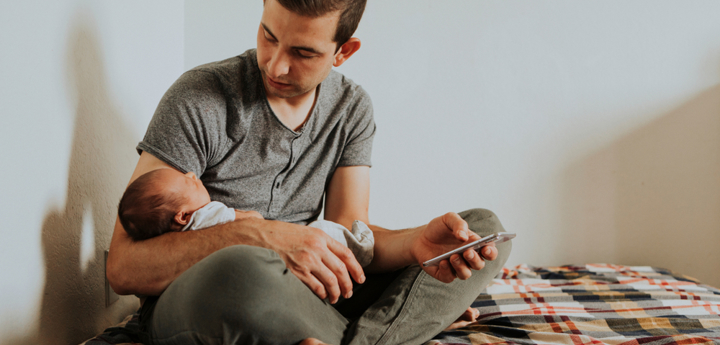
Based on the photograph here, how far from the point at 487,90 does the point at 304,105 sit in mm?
1006

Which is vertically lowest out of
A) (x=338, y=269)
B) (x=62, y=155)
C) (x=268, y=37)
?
(x=338, y=269)

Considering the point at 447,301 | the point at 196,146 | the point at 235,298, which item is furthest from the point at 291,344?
the point at 196,146

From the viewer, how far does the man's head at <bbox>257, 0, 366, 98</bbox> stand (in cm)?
100

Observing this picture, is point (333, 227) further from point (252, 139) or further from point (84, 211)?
point (84, 211)

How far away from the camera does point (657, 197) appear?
199 centimetres

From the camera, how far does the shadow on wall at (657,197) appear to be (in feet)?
6.47

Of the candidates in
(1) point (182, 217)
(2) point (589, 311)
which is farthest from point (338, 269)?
(2) point (589, 311)

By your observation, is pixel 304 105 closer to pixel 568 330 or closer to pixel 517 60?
pixel 568 330

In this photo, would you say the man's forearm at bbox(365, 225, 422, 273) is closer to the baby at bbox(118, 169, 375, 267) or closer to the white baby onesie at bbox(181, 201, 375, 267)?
the white baby onesie at bbox(181, 201, 375, 267)

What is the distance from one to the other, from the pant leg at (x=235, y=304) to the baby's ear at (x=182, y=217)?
0.22 m

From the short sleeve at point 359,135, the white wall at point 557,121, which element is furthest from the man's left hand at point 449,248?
the white wall at point 557,121

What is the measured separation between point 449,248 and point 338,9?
59 centimetres

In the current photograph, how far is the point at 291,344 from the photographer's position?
73 centimetres

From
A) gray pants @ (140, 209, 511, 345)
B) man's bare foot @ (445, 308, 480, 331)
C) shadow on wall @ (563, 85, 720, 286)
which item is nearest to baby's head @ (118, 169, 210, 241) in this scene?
gray pants @ (140, 209, 511, 345)
